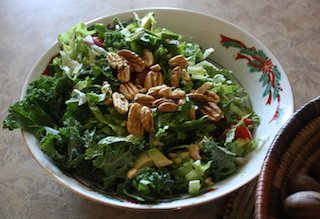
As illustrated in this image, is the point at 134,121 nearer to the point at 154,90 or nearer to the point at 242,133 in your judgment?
the point at 154,90

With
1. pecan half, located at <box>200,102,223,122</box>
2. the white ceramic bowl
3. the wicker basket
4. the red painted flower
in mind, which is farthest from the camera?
the red painted flower

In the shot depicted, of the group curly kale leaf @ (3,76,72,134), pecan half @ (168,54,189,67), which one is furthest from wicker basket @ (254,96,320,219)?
curly kale leaf @ (3,76,72,134)

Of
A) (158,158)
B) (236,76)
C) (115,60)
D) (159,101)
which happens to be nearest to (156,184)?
(158,158)

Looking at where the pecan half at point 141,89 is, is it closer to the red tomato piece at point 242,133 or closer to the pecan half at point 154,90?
the pecan half at point 154,90

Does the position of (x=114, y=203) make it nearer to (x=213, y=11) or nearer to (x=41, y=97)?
(x=41, y=97)

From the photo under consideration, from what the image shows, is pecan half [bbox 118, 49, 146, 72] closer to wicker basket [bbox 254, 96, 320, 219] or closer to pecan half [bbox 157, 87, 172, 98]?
pecan half [bbox 157, 87, 172, 98]

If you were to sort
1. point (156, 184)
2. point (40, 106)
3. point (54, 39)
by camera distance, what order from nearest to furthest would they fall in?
point (156, 184), point (40, 106), point (54, 39)
